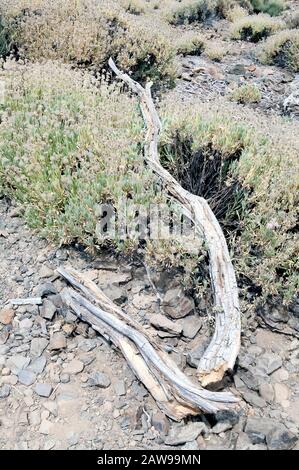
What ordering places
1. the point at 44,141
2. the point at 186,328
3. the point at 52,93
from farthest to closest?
the point at 52,93, the point at 44,141, the point at 186,328

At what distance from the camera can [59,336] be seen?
352cm

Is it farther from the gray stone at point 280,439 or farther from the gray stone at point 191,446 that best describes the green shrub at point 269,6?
the gray stone at point 191,446

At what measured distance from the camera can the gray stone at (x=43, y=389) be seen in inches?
124

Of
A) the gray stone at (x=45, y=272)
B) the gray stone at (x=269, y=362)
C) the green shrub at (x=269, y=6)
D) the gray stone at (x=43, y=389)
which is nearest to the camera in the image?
the gray stone at (x=43, y=389)

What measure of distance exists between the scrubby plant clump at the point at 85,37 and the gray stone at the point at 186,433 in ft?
21.6

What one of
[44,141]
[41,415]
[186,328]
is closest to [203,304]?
[186,328]

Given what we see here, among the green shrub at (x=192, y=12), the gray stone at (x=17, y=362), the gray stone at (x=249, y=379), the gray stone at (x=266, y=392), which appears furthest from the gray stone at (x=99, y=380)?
the green shrub at (x=192, y=12)

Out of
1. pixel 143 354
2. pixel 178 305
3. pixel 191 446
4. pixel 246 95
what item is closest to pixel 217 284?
pixel 178 305

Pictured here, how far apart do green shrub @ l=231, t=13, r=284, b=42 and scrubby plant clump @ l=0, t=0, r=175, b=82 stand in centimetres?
488

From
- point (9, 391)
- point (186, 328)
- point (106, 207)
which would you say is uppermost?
point (106, 207)

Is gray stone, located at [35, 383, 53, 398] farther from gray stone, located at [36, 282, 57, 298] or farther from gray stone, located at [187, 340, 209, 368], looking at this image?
gray stone, located at [187, 340, 209, 368]

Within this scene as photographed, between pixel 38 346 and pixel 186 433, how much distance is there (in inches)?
50.6
